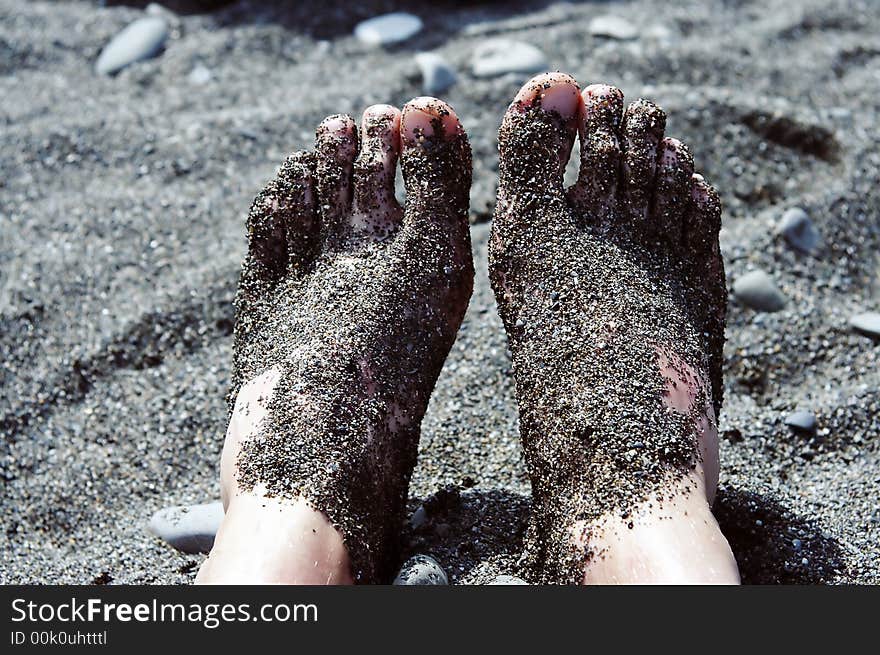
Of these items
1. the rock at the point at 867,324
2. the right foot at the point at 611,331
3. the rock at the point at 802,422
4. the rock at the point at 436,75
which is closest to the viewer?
the right foot at the point at 611,331

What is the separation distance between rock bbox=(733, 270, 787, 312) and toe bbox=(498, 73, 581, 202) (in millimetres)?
560

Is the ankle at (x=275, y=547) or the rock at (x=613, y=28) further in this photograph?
the rock at (x=613, y=28)

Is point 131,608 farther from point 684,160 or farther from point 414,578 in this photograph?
point 684,160

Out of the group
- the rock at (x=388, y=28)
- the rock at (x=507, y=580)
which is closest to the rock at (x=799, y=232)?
the rock at (x=507, y=580)

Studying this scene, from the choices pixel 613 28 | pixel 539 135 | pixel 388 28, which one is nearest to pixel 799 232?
pixel 539 135

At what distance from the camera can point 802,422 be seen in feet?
6.63

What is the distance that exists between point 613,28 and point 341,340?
1845 mm

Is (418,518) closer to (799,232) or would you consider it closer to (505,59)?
(799,232)

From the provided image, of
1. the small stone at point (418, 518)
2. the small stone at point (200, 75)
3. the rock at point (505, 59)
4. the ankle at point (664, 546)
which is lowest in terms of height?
the small stone at point (418, 518)

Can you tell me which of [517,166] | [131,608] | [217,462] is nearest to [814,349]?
[517,166]

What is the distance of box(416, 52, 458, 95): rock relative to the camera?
116 inches

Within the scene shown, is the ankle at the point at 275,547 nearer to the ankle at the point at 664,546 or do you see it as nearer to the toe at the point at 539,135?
the ankle at the point at 664,546

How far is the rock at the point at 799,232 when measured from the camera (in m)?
2.45

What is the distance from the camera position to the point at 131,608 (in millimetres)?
1494
